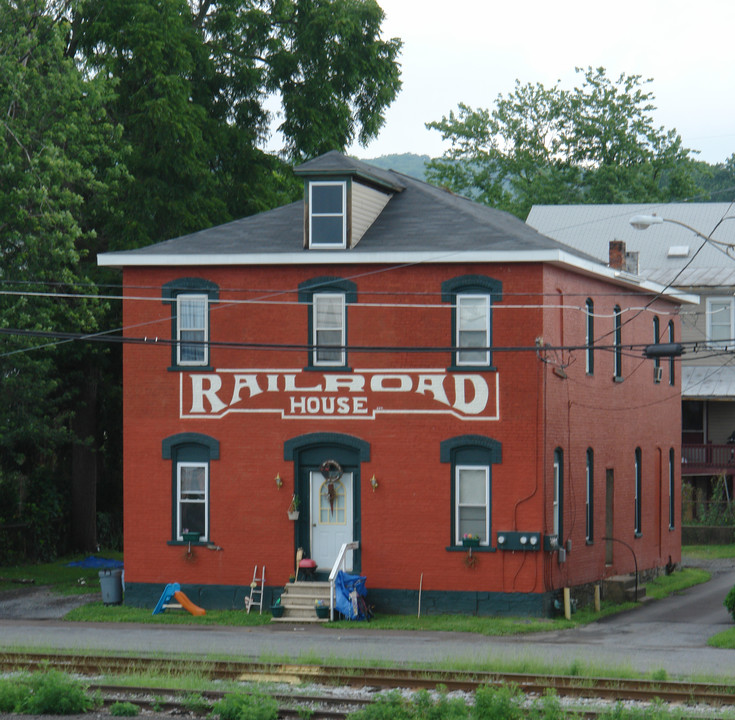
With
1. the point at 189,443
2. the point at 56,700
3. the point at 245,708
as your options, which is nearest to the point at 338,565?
the point at 189,443

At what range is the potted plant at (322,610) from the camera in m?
26.5

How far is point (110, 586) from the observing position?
94.9ft

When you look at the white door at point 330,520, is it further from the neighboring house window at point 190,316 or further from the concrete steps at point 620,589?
the concrete steps at point 620,589

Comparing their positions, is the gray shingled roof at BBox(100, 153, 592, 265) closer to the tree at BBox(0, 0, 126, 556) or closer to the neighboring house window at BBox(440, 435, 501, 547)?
the tree at BBox(0, 0, 126, 556)

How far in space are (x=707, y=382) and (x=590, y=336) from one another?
818 inches

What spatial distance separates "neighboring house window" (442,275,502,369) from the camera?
27359mm

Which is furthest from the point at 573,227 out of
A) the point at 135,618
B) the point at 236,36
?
the point at 135,618

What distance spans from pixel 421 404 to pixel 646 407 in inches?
426

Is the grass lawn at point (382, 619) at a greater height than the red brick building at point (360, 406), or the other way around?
the red brick building at point (360, 406)

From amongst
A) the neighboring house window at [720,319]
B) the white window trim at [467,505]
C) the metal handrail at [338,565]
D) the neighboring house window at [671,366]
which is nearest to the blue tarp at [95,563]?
the metal handrail at [338,565]

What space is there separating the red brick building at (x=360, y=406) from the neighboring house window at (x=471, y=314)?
4 centimetres

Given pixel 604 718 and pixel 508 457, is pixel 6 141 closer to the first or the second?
pixel 508 457

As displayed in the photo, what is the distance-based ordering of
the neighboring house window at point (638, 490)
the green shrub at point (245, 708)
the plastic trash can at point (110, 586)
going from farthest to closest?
the neighboring house window at point (638, 490) < the plastic trash can at point (110, 586) < the green shrub at point (245, 708)

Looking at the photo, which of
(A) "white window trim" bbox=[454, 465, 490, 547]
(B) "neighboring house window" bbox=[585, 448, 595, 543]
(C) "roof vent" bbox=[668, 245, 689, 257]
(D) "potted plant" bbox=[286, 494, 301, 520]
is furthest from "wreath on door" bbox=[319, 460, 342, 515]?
(C) "roof vent" bbox=[668, 245, 689, 257]
